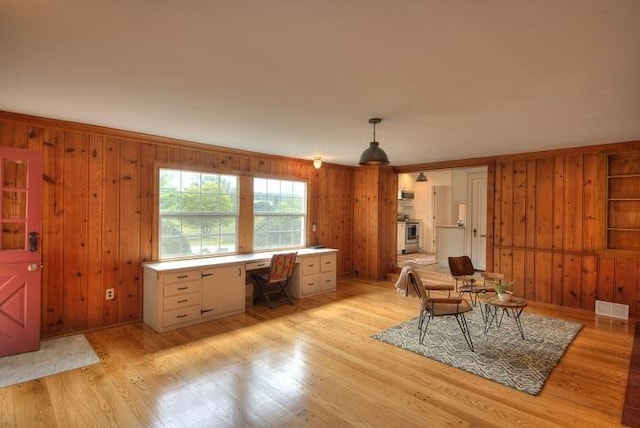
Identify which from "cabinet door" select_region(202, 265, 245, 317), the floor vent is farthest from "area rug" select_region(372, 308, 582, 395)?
"cabinet door" select_region(202, 265, 245, 317)

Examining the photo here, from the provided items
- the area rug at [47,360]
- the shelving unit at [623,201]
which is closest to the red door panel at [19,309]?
the area rug at [47,360]

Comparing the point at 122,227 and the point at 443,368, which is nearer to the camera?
the point at 443,368

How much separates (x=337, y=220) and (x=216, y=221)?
2.69 metres

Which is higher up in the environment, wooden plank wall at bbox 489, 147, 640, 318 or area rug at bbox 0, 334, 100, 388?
wooden plank wall at bbox 489, 147, 640, 318

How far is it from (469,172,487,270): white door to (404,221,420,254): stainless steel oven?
2.82m

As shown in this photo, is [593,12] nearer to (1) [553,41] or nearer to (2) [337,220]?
(1) [553,41]

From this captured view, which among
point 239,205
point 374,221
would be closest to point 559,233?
point 374,221

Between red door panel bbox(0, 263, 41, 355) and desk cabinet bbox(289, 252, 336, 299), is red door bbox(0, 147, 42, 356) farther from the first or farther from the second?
desk cabinet bbox(289, 252, 336, 299)

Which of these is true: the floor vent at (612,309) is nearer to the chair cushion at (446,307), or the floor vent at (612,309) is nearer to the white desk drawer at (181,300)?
the chair cushion at (446,307)

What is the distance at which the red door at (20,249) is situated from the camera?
3.12 metres

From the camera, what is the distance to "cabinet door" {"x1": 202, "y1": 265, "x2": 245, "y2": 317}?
4172 millimetres

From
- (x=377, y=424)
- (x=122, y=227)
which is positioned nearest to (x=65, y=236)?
(x=122, y=227)

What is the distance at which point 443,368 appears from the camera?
118 inches

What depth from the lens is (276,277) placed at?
4.64 m
